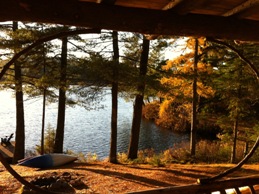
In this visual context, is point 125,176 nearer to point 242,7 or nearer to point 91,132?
point 242,7

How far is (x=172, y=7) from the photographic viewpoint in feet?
8.13

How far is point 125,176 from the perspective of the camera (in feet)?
31.6

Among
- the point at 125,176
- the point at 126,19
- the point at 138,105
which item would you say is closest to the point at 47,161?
the point at 125,176

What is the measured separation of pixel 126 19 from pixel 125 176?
794cm

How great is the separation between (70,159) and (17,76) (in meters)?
5.01

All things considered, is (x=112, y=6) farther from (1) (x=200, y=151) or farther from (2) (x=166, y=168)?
(1) (x=200, y=151)

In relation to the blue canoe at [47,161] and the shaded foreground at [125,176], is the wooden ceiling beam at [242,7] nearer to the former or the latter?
the shaded foreground at [125,176]

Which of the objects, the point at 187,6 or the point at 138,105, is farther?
the point at 138,105

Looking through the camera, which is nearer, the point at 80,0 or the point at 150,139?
the point at 80,0

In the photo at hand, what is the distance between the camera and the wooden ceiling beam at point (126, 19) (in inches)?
82.6

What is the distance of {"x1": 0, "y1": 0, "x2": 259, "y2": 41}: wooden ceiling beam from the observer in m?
2.10

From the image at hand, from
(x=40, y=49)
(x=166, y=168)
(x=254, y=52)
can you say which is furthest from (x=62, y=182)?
(x=254, y=52)

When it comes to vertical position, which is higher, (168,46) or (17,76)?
(168,46)

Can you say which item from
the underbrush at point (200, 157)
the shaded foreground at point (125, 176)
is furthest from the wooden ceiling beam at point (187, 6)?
the underbrush at point (200, 157)
